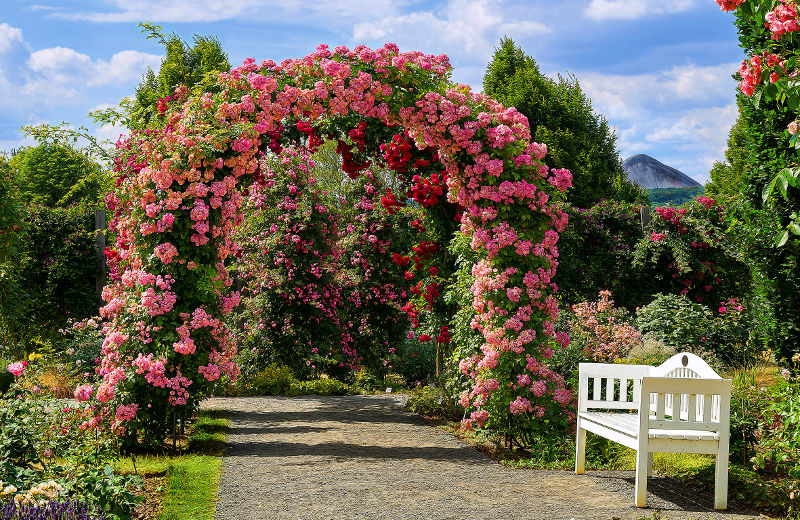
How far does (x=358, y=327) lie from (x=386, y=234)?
1584mm

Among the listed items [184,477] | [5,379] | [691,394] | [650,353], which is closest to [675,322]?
[650,353]

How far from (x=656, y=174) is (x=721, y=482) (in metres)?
21.2

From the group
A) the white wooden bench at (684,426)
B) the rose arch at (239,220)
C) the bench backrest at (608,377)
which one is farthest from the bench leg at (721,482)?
the rose arch at (239,220)

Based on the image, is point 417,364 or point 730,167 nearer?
point 417,364

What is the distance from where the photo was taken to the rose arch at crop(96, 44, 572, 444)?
19.3 feet

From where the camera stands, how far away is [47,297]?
10766mm

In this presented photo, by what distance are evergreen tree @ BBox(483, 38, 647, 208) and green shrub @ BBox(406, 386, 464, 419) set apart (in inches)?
414

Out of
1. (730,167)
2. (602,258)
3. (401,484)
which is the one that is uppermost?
(730,167)

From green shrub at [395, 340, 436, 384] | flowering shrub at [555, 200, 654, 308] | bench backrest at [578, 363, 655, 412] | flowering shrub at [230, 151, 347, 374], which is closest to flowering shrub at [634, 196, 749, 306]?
flowering shrub at [555, 200, 654, 308]

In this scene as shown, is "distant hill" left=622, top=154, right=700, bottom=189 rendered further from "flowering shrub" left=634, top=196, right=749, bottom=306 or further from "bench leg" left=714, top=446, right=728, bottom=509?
"bench leg" left=714, top=446, right=728, bottom=509

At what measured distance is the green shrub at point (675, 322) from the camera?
28.3ft

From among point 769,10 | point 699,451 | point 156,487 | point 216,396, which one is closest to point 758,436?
point 699,451

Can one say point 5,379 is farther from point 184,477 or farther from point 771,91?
point 771,91

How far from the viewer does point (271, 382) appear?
33.9 ft
